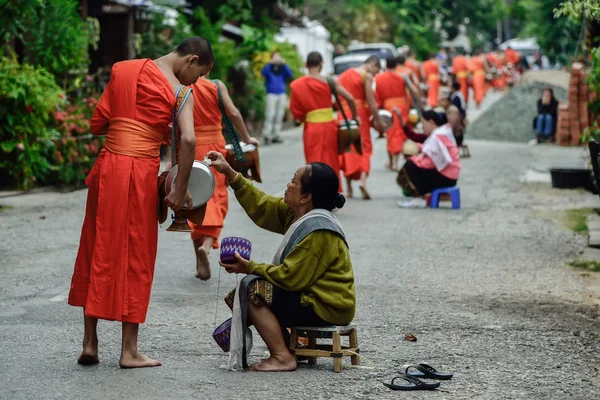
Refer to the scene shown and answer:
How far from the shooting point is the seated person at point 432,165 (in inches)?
562

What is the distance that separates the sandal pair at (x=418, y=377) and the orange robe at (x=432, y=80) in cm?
2536

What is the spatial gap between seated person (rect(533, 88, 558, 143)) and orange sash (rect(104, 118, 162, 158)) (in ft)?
67.2

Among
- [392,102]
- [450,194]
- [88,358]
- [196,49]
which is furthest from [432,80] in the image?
[88,358]

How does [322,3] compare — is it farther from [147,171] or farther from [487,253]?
[147,171]

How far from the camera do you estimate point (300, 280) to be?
6098 mm

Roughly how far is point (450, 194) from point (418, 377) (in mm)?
8537

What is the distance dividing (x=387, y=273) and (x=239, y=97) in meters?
16.1

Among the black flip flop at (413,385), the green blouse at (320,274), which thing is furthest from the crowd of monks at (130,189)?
→ the black flip flop at (413,385)

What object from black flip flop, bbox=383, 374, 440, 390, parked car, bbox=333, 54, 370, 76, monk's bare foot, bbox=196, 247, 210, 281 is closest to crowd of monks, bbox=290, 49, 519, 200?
monk's bare foot, bbox=196, 247, 210, 281

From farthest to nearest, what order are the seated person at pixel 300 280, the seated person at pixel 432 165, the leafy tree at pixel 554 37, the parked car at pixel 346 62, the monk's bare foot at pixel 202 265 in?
the parked car at pixel 346 62, the leafy tree at pixel 554 37, the seated person at pixel 432 165, the monk's bare foot at pixel 202 265, the seated person at pixel 300 280

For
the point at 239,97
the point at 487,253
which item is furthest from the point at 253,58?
the point at 487,253

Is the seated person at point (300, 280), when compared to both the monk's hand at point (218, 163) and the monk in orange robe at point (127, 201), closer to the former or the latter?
the monk's hand at point (218, 163)

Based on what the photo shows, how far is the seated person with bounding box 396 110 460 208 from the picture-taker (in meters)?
14.3

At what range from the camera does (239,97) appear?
83.6ft
